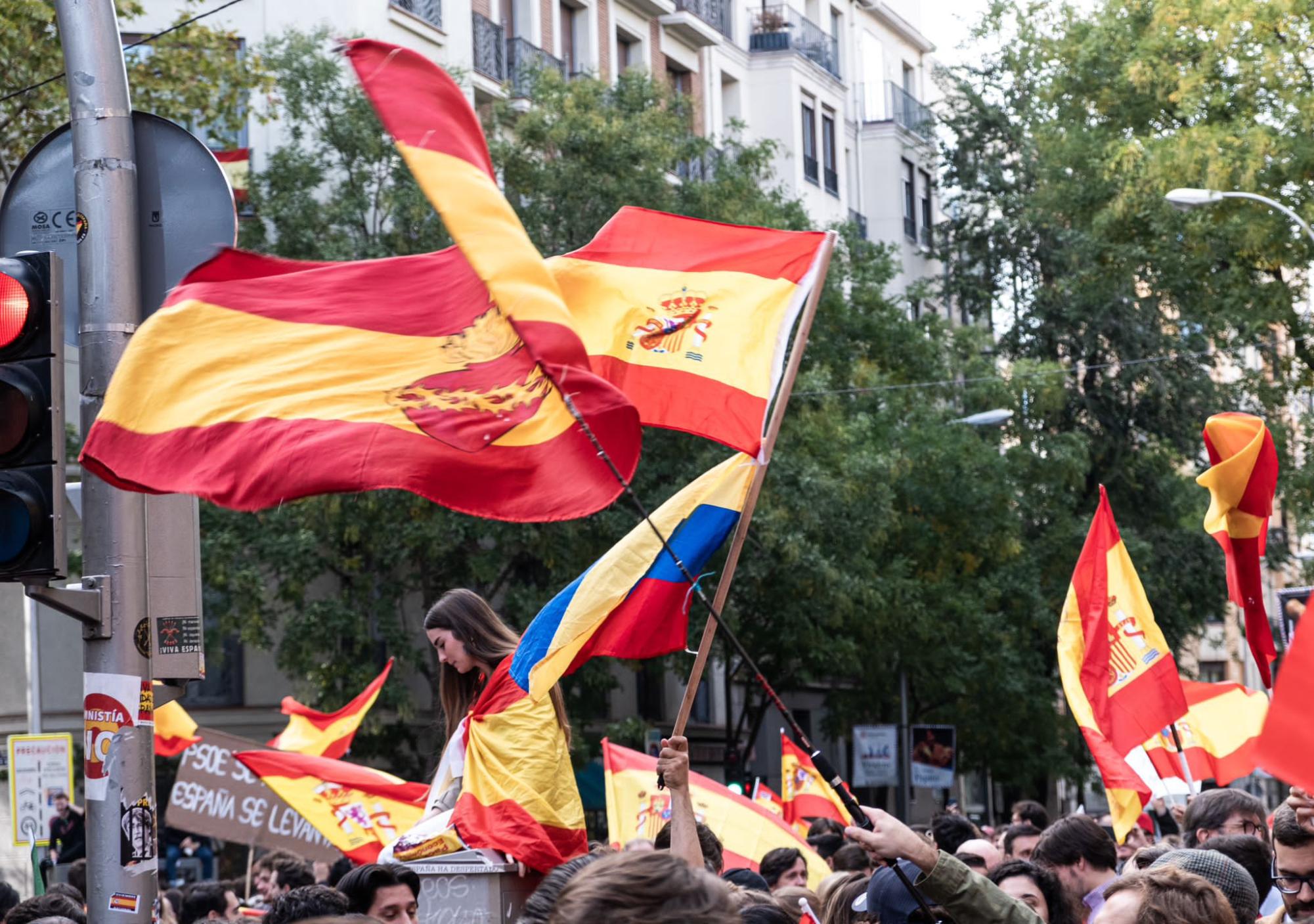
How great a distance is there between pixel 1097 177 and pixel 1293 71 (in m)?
5.45

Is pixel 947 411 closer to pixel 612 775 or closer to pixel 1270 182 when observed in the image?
pixel 1270 182

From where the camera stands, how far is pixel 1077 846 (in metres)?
7.66

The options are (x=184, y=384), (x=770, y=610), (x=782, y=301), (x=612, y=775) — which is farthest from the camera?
(x=770, y=610)

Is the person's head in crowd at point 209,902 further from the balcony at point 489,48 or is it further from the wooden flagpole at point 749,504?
the balcony at point 489,48

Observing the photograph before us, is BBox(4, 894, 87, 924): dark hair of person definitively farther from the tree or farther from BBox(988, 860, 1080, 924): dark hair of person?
the tree

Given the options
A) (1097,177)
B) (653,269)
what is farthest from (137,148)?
(1097,177)

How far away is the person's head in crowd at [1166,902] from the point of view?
484 centimetres

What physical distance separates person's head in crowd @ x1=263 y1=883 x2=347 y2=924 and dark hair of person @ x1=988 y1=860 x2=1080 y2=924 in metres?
2.28

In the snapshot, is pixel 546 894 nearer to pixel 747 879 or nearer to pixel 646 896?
pixel 646 896

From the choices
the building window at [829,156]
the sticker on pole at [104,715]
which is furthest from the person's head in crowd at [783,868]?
the building window at [829,156]

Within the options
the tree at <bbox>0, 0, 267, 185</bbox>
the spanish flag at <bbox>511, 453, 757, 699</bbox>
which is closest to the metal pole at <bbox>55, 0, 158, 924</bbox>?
the spanish flag at <bbox>511, 453, 757, 699</bbox>

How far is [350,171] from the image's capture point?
27375mm

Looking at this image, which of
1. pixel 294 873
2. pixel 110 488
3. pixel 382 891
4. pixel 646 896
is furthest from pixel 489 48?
pixel 646 896

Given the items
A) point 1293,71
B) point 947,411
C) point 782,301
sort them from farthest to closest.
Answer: point 947,411
point 1293,71
point 782,301
